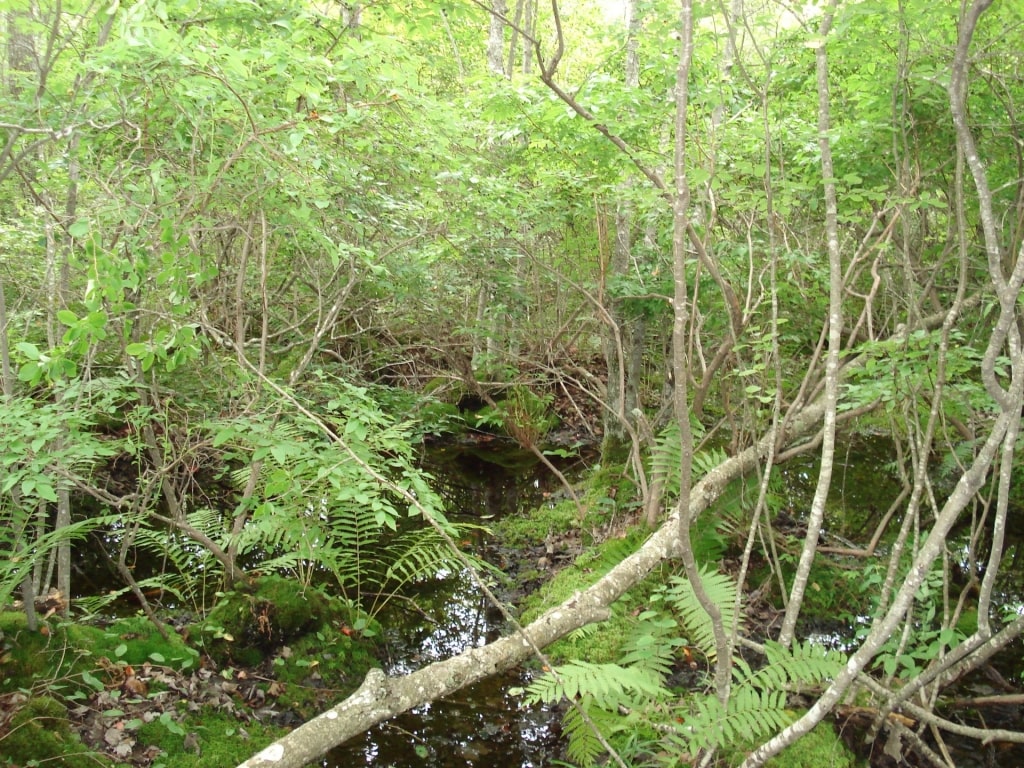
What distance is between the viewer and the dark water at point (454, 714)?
4.25 meters

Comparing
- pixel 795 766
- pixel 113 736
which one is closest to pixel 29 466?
pixel 113 736

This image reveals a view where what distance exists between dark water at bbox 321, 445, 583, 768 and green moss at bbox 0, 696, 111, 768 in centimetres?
133

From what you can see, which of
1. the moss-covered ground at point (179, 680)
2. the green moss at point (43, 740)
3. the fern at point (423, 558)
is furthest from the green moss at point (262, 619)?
the green moss at point (43, 740)

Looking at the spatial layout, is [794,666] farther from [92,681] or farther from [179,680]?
[92,681]

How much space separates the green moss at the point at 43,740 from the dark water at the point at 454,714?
4.37 feet

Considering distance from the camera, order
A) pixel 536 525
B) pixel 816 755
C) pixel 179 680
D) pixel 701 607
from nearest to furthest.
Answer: pixel 816 755, pixel 179 680, pixel 701 607, pixel 536 525

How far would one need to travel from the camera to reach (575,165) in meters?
6.36

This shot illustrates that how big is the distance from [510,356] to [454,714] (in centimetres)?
391

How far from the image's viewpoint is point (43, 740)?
3.39 m

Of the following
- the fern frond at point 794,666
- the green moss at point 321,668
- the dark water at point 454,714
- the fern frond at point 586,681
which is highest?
the fern frond at point 586,681

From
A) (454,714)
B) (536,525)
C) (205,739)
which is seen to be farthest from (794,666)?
(536,525)

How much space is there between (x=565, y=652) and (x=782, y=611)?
195cm

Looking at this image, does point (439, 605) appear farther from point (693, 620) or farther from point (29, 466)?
point (29, 466)

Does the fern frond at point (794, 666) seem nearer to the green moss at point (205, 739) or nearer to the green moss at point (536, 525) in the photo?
the green moss at point (205, 739)
